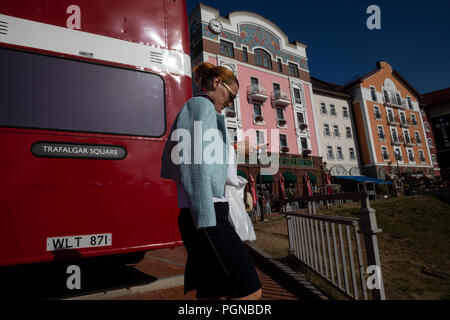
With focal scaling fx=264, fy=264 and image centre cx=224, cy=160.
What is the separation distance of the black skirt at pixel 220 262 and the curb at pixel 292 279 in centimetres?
244

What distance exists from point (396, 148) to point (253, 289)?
1587 inches

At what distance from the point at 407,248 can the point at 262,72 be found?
20.5 m

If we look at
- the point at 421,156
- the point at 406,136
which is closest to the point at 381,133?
the point at 406,136

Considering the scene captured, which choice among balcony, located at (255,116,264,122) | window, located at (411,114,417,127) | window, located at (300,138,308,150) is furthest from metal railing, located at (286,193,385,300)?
window, located at (411,114,417,127)

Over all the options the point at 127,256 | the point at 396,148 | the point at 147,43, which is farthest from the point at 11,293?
the point at 396,148

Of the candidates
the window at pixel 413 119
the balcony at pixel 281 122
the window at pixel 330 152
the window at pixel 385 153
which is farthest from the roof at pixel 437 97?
the balcony at pixel 281 122

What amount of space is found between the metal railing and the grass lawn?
222mm

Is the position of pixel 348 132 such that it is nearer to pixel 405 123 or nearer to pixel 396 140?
pixel 396 140

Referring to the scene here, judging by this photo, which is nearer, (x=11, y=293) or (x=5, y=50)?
(x=5, y=50)

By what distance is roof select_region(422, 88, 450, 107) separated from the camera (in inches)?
1696

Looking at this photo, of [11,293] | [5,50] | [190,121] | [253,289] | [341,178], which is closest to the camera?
[253,289]

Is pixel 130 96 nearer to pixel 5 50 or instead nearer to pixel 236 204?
pixel 5 50

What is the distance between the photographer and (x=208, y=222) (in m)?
1.27
